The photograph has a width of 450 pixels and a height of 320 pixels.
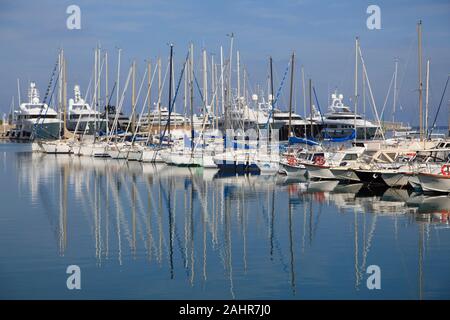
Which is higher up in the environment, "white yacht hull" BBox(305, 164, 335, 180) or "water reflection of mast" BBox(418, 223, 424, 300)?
"white yacht hull" BBox(305, 164, 335, 180)

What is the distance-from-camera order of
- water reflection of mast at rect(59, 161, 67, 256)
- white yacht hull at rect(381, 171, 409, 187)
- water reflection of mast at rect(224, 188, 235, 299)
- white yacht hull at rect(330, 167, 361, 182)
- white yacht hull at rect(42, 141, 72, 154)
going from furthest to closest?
white yacht hull at rect(42, 141, 72, 154), white yacht hull at rect(330, 167, 361, 182), white yacht hull at rect(381, 171, 409, 187), water reflection of mast at rect(59, 161, 67, 256), water reflection of mast at rect(224, 188, 235, 299)

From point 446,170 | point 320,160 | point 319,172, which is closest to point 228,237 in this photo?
point 446,170

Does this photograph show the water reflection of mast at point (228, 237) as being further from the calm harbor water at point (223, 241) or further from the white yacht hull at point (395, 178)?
the white yacht hull at point (395, 178)

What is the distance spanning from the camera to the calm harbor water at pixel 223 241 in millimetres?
17609

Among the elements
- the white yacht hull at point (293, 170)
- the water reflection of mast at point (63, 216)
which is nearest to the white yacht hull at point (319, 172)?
the white yacht hull at point (293, 170)

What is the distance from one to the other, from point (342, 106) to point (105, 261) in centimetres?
9596

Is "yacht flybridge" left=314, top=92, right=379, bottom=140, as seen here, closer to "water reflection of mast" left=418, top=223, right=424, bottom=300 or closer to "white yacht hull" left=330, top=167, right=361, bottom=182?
"white yacht hull" left=330, top=167, right=361, bottom=182

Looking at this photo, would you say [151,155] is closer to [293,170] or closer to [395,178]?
[293,170]

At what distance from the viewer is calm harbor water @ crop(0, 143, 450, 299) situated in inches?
693

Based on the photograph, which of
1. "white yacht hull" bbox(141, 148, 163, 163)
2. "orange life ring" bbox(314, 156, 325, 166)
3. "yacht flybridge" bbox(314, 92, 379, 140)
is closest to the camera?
"orange life ring" bbox(314, 156, 325, 166)

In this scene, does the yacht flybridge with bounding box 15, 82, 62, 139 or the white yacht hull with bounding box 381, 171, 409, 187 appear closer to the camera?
the white yacht hull with bounding box 381, 171, 409, 187

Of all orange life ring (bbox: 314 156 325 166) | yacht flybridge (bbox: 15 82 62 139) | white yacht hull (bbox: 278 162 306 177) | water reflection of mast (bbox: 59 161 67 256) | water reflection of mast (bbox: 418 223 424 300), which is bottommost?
water reflection of mast (bbox: 418 223 424 300)

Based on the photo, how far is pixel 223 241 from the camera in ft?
76.7

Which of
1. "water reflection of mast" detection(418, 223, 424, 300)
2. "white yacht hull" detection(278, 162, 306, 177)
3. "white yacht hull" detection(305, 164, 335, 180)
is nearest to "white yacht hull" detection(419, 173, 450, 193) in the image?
"water reflection of mast" detection(418, 223, 424, 300)
